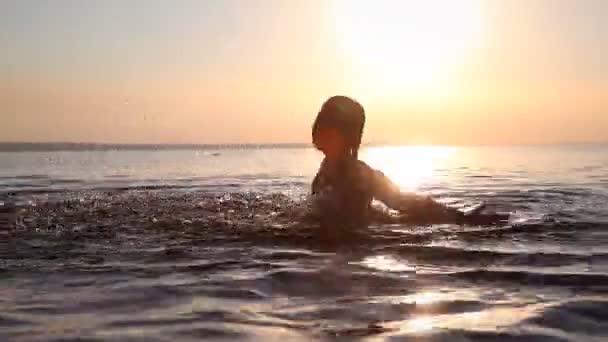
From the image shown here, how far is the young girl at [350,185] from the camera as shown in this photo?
25.7ft

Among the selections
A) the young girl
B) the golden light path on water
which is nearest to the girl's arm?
the young girl

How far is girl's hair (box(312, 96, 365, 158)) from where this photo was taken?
7.78 meters

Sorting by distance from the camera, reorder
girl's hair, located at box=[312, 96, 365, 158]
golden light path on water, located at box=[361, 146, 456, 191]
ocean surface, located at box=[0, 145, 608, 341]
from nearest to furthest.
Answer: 1. ocean surface, located at box=[0, 145, 608, 341]
2. girl's hair, located at box=[312, 96, 365, 158]
3. golden light path on water, located at box=[361, 146, 456, 191]

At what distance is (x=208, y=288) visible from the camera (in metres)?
4.68

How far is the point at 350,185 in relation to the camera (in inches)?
318

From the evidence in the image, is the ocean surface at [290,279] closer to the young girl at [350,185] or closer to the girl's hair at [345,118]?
the young girl at [350,185]

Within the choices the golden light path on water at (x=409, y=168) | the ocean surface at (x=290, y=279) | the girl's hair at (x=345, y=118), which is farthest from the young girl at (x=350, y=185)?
the golden light path on water at (x=409, y=168)

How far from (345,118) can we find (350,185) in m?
0.85

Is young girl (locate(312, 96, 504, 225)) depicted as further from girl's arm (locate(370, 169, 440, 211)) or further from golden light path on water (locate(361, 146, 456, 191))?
golden light path on water (locate(361, 146, 456, 191))

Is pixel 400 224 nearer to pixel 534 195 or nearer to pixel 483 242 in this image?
pixel 483 242

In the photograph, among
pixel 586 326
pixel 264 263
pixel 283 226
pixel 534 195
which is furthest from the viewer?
pixel 534 195

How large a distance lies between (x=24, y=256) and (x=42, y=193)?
819cm

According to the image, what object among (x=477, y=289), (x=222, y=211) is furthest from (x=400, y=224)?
(x=477, y=289)

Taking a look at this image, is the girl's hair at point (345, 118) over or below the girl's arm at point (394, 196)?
over
